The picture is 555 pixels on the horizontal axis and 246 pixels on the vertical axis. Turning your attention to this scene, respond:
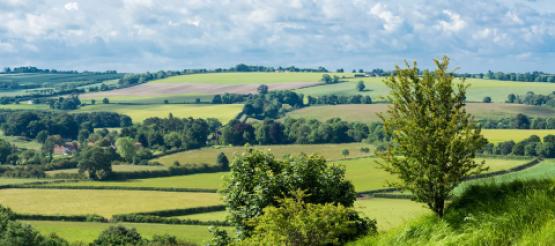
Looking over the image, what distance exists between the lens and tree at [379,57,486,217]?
78.7ft

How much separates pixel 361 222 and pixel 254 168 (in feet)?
21.6

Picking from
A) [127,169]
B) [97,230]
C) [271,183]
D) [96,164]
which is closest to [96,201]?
[97,230]

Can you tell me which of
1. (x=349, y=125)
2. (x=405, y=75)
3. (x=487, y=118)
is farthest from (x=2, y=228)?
(x=487, y=118)

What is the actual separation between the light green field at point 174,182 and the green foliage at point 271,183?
258 feet

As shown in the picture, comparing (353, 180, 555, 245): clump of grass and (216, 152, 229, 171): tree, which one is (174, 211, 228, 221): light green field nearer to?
(216, 152, 229, 171): tree

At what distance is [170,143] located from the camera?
18375cm

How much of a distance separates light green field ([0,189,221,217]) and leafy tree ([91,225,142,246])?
19.7 m

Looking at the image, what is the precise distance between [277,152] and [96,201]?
62647 millimetres

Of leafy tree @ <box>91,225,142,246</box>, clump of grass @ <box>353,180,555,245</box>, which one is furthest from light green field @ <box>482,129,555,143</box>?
clump of grass @ <box>353,180,555,245</box>

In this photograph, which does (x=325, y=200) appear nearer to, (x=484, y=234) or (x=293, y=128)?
(x=484, y=234)

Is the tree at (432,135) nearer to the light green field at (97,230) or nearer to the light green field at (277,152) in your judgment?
the light green field at (97,230)

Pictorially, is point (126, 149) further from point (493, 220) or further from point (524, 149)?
point (493, 220)

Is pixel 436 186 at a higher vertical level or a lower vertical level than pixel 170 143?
higher

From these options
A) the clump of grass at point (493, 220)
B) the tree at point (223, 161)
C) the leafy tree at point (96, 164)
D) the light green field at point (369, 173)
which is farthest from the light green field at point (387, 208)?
the leafy tree at point (96, 164)
